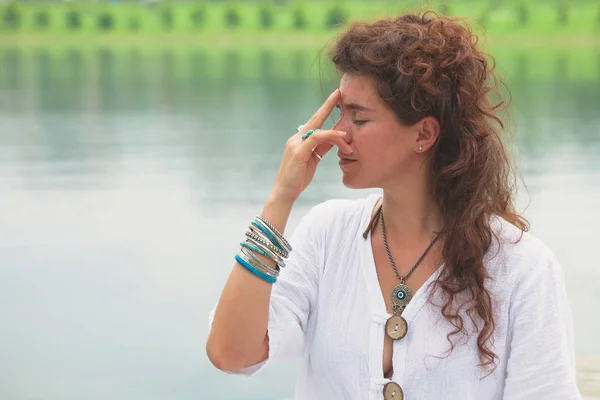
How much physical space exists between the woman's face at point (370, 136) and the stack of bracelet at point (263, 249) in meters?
0.16

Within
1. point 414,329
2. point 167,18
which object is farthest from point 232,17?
point 414,329

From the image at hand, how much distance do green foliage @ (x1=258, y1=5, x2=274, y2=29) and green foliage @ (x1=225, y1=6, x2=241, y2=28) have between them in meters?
0.54

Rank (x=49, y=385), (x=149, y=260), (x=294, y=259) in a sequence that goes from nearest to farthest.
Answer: (x=294, y=259)
(x=49, y=385)
(x=149, y=260)

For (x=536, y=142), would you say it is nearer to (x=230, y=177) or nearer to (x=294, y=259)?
(x=230, y=177)

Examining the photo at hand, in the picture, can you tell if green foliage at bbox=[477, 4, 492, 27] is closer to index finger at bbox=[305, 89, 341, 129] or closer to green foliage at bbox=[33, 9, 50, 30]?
green foliage at bbox=[33, 9, 50, 30]

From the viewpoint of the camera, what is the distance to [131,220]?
284 inches

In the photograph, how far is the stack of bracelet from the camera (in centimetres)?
175

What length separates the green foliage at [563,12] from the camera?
22.3 m

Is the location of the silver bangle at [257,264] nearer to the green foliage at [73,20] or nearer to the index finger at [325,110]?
the index finger at [325,110]

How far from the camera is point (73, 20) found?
2561 centimetres

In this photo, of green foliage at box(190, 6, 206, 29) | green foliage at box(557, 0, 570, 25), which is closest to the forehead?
green foliage at box(557, 0, 570, 25)

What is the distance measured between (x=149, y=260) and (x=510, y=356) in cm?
446

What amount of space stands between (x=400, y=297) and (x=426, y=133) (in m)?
0.28

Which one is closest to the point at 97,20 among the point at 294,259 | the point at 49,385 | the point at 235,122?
the point at 235,122
